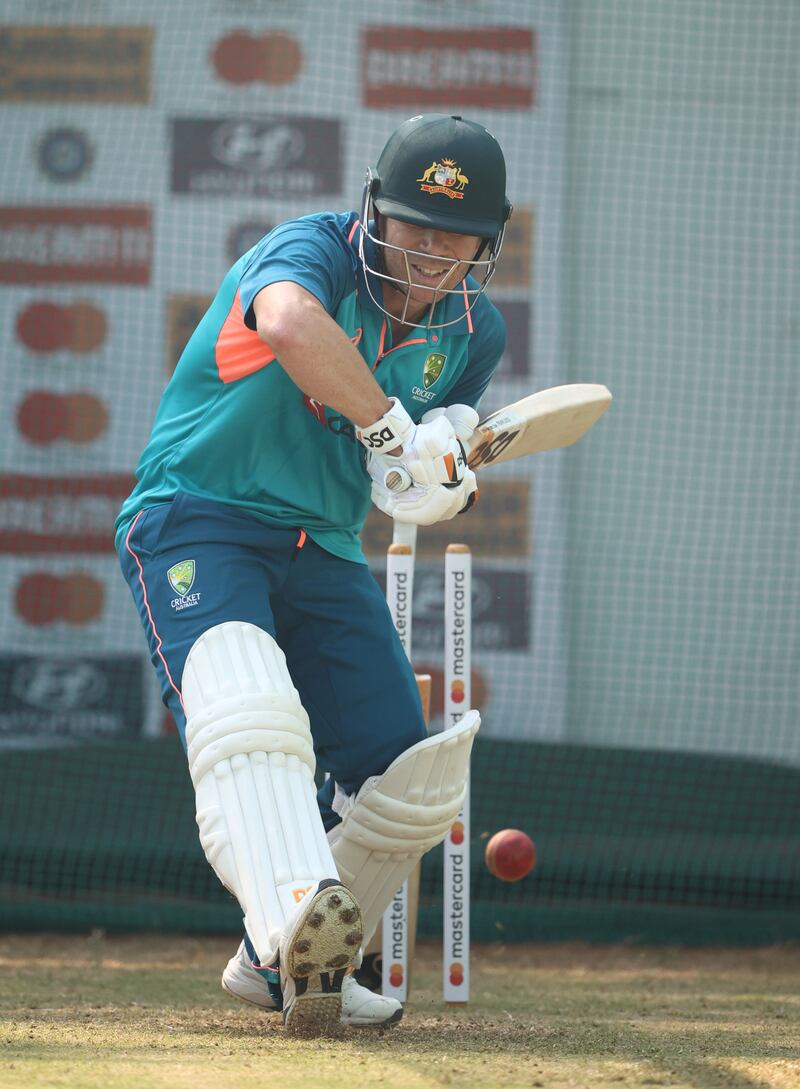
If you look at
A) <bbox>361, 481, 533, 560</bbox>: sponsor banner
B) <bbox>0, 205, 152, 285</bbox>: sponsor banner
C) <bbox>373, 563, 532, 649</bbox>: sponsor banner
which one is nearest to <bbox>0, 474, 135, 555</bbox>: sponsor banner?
<bbox>0, 205, 152, 285</bbox>: sponsor banner

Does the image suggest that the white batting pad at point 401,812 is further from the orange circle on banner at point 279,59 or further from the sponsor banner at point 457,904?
the orange circle on banner at point 279,59

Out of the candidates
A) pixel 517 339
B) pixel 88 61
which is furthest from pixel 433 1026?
pixel 88 61

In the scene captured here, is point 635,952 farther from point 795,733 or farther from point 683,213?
point 683,213

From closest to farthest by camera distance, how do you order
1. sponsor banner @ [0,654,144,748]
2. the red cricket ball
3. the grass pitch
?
the grass pitch < the red cricket ball < sponsor banner @ [0,654,144,748]

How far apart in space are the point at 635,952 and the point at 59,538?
252 centimetres

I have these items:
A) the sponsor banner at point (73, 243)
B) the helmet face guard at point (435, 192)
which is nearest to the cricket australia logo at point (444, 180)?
the helmet face guard at point (435, 192)

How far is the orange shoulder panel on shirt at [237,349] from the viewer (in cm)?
210

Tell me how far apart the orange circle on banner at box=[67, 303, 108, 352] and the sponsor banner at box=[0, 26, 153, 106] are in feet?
2.48

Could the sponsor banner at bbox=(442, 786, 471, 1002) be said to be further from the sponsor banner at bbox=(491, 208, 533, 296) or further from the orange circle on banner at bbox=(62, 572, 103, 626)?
the sponsor banner at bbox=(491, 208, 533, 296)

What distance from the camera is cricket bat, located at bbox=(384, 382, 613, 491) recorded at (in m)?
2.51

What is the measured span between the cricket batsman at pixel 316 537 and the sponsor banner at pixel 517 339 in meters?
2.86

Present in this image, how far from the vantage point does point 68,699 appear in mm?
5129

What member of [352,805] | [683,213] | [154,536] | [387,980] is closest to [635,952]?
[387,980]

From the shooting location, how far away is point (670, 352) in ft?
17.8
